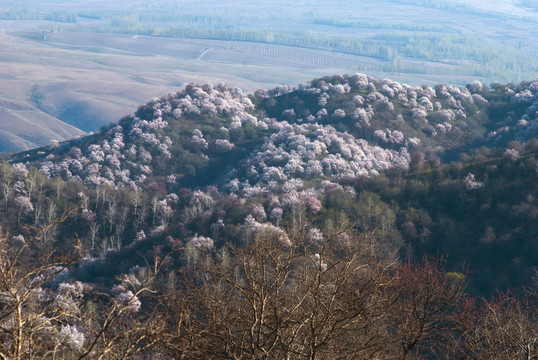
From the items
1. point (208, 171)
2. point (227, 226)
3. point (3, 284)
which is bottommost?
point (208, 171)

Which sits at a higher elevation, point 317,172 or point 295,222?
point 295,222

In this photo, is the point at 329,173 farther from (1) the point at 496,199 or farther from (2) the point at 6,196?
(2) the point at 6,196

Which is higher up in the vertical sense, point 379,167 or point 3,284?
point 3,284

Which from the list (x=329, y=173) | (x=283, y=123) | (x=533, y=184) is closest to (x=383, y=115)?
(x=283, y=123)

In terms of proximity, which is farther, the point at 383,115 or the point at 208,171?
the point at 383,115

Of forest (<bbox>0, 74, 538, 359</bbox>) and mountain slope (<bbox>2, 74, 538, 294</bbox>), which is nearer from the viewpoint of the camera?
forest (<bbox>0, 74, 538, 359</bbox>)

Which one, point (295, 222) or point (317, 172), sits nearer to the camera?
point (295, 222)

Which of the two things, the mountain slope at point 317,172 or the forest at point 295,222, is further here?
the mountain slope at point 317,172

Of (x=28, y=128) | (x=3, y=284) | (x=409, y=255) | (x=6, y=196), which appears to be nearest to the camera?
(x=3, y=284)
